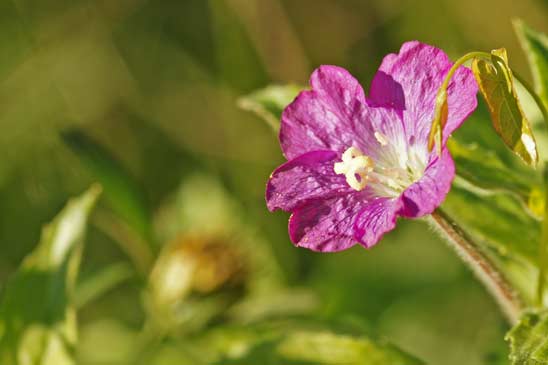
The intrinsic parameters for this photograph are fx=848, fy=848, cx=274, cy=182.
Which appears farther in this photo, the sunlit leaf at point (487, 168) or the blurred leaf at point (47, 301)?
the blurred leaf at point (47, 301)

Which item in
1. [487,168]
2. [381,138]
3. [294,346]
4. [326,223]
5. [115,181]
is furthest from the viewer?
[115,181]

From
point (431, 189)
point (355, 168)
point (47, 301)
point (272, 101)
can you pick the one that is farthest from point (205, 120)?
point (431, 189)

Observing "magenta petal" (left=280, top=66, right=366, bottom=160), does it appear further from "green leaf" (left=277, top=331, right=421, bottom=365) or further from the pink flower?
"green leaf" (left=277, top=331, right=421, bottom=365)

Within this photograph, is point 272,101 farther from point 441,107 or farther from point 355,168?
point 441,107

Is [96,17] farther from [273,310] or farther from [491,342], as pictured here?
[491,342]

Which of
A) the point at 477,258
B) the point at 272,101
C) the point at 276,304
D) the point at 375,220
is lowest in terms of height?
the point at 276,304

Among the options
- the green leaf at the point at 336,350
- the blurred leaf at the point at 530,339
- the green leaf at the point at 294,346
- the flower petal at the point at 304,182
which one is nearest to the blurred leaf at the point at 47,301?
the green leaf at the point at 294,346

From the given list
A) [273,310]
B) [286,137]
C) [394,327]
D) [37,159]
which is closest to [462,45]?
[394,327]

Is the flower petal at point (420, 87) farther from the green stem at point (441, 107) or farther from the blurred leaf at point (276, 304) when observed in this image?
the blurred leaf at point (276, 304)
